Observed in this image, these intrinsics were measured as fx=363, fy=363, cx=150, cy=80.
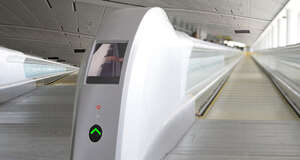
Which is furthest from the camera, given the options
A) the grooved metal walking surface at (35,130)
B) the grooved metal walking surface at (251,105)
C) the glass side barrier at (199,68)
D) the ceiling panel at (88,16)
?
the ceiling panel at (88,16)

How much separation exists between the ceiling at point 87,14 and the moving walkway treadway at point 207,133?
1949cm

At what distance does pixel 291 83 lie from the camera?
9.10 metres

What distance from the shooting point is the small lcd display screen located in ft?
9.14

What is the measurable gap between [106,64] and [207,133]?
2.73 meters

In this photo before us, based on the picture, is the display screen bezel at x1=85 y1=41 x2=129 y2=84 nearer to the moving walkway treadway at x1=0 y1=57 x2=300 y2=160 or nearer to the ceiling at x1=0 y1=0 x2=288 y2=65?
the moving walkway treadway at x1=0 y1=57 x2=300 y2=160

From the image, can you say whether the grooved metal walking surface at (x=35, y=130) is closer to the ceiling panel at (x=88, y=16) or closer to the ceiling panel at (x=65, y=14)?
the ceiling panel at (x=65, y=14)

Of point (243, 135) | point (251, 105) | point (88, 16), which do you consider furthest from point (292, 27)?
point (243, 135)

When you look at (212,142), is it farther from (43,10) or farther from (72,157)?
(43,10)

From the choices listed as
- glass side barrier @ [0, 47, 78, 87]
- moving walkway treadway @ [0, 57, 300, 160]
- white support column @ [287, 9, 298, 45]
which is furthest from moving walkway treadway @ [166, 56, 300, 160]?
white support column @ [287, 9, 298, 45]

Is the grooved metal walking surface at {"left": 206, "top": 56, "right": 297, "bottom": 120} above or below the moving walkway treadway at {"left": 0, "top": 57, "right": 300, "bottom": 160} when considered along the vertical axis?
above

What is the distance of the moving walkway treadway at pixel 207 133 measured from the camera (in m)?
4.04

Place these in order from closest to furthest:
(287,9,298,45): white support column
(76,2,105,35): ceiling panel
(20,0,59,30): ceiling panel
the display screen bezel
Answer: the display screen bezel < (287,9,298,45): white support column < (20,0,59,30): ceiling panel < (76,2,105,35): ceiling panel

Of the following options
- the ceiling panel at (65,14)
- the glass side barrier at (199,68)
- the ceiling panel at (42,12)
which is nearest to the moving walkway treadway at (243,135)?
the glass side barrier at (199,68)

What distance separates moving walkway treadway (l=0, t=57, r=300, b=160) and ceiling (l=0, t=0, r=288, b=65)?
63.9 feet
